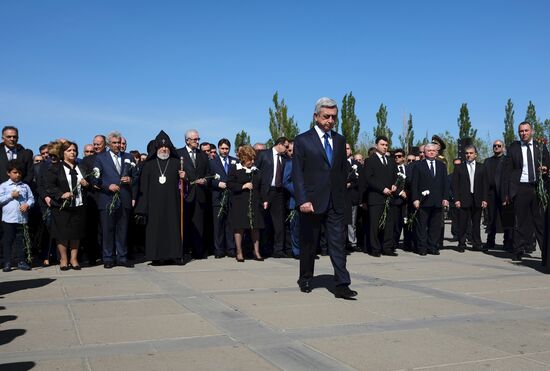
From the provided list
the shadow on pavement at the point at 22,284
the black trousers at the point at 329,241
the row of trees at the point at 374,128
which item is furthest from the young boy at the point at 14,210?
the row of trees at the point at 374,128

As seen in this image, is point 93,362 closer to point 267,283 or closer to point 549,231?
point 267,283

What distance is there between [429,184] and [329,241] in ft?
18.6

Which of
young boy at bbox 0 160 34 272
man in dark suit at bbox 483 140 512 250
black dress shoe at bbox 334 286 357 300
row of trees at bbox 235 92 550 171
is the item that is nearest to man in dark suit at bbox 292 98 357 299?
black dress shoe at bbox 334 286 357 300

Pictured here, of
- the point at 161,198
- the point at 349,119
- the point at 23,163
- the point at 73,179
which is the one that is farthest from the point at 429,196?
the point at 349,119

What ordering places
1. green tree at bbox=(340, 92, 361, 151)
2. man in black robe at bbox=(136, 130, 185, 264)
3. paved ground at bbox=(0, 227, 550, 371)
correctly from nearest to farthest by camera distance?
paved ground at bbox=(0, 227, 550, 371)
man in black robe at bbox=(136, 130, 185, 264)
green tree at bbox=(340, 92, 361, 151)

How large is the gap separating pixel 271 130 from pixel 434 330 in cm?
4938

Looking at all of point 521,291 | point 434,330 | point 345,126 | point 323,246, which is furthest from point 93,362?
point 345,126

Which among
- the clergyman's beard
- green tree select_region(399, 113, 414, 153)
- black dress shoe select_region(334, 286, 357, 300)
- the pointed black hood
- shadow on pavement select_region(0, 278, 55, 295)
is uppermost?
green tree select_region(399, 113, 414, 153)

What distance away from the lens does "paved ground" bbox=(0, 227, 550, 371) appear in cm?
418

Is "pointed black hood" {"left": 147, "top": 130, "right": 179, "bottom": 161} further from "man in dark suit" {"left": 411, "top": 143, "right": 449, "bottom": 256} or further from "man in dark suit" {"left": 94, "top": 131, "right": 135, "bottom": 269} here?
"man in dark suit" {"left": 411, "top": 143, "right": 449, "bottom": 256}

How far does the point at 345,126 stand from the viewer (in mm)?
49656

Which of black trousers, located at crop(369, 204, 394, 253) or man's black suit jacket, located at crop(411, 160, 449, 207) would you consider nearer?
black trousers, located at crop(369, 204, 394, 253)

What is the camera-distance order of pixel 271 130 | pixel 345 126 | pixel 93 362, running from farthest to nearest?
pixel 271 130 < pixel 345 126 < pixel 93 362

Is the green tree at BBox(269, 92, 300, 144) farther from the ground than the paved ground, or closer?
farther from the ground
